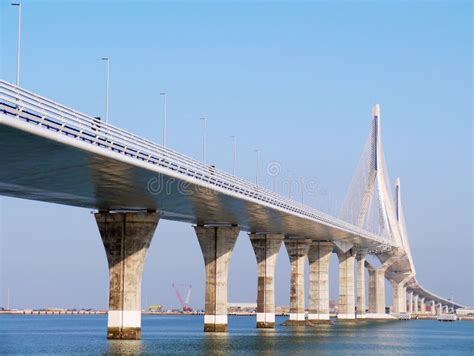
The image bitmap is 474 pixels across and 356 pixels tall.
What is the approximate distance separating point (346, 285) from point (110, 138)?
113860 mm

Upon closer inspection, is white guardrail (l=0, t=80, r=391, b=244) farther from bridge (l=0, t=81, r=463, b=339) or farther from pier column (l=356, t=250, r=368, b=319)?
pier column (l=356, t=250, r=368, b=319)

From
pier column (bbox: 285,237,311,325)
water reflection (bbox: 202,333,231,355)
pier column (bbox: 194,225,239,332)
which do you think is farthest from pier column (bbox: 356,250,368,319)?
water reflection (bbox: 202,333,231,355)

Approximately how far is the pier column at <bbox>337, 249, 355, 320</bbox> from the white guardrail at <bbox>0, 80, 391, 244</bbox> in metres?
74.1

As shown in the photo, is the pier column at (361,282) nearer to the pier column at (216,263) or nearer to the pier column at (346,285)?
the pier column at (346,285)

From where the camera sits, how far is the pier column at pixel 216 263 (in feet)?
332

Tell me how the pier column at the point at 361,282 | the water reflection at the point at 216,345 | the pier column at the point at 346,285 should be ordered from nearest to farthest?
the water reflection at the point at 216,345, the pier column at the point at 346,285, the pier column at the point at 361,282

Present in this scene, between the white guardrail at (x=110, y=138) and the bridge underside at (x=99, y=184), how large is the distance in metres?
0.70

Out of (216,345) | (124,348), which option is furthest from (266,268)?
(124,348)

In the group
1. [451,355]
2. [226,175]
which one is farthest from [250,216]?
[451,355]

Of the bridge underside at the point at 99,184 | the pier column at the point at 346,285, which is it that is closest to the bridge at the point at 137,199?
the bridge underside at the point at 99,184

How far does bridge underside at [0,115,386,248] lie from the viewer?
52656mm

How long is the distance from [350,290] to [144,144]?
4250 inches

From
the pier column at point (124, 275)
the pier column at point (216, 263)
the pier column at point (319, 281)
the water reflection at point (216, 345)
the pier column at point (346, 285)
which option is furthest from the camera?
the pier column at point (346, 285)

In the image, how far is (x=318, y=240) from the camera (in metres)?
149
